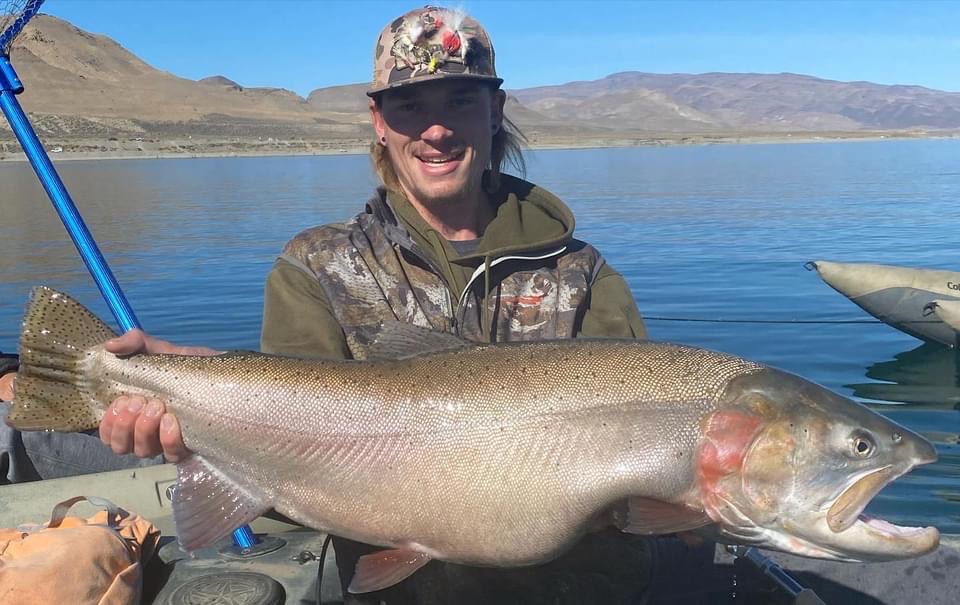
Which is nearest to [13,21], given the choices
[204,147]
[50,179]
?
[50,179]

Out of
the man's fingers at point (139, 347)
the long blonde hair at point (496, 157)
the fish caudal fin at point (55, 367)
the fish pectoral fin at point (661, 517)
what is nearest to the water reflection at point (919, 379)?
the long blonde hair at point (496, 157)

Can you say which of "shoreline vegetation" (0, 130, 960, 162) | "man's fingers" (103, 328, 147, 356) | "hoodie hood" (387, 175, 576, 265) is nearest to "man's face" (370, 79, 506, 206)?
"hoodie hood" (387, 175, 576, 265)

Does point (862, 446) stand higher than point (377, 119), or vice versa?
point (377, 119)

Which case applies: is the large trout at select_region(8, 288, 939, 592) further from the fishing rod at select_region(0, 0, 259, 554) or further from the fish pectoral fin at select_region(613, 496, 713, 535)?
the fishing rod at select_region(0, 0, 259, 554)

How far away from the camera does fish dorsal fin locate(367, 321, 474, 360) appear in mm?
3055

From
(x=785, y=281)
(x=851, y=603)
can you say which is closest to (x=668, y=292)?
(x=785, y=281)

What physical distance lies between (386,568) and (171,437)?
2.77ft

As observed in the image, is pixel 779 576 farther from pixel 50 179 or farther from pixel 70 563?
pixel 50 179

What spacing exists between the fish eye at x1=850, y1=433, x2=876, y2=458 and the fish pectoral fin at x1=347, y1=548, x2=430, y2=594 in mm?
1345

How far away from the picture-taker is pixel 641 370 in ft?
9.34

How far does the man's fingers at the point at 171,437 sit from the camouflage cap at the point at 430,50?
1495mm

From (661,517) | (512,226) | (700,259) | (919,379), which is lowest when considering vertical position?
(919,379)

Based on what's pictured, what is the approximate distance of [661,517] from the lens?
8.89 feet

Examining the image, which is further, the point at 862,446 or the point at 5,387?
the point at 5,387
